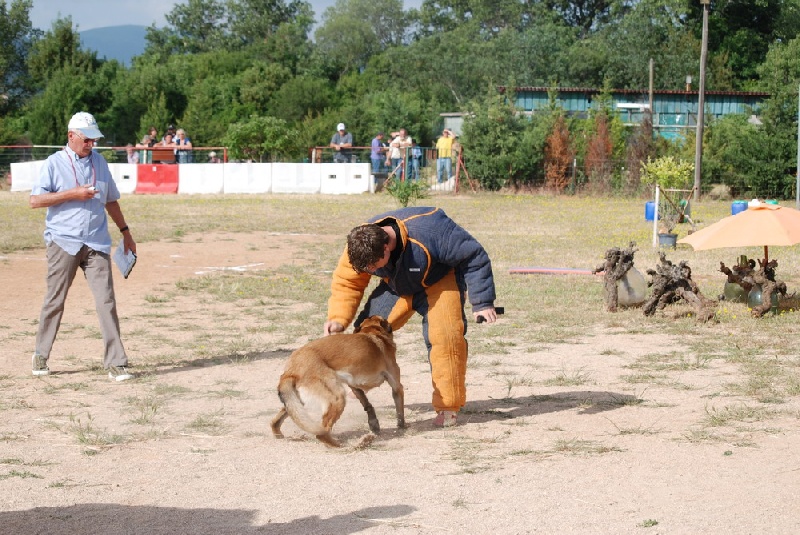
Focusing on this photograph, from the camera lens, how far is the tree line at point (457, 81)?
35344 mm

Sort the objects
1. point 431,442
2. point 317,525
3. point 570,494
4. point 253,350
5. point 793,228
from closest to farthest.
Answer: point 317,525 → point 570,494 → point 431,442 → point 253,350 → point 793,228

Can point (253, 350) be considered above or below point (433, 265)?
below

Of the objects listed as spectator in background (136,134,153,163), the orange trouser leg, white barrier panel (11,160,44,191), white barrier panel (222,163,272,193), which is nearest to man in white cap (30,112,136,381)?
the orange trouser leg

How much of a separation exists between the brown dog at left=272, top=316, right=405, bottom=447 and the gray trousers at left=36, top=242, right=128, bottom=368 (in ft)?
8.12

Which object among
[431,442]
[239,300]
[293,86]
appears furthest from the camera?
[293,86]

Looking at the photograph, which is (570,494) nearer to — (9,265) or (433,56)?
(9,265)

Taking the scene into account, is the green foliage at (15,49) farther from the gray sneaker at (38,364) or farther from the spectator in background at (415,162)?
the gray sneaker at (38,364)

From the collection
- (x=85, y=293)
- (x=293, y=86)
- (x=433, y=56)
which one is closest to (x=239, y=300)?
(x=85, y=293)

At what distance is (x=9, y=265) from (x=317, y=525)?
40.5ft

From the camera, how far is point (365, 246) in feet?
20.2

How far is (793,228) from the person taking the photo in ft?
38.0

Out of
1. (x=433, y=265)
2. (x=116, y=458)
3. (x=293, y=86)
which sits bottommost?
(x=116, y=458)

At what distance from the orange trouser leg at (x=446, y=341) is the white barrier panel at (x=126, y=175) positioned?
2965cm

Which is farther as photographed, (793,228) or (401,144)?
(401,144)
